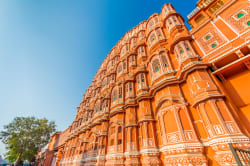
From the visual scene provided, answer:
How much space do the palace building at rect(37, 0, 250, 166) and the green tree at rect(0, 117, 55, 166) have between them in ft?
85.9

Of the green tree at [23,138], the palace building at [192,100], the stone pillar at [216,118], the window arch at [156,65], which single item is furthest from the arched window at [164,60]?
the green tree at [23,138]

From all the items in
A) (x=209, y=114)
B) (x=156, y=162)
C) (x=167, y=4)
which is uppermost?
(x=167, y=4)

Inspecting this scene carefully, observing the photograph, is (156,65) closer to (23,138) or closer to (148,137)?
(148,137)

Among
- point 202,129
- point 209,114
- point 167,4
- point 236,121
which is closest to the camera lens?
point 236,121

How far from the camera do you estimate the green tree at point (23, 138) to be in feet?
89.4

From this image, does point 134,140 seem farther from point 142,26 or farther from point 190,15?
point 142,26

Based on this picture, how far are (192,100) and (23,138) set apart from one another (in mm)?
39335

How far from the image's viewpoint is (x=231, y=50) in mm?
7441

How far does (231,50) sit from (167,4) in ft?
37.2

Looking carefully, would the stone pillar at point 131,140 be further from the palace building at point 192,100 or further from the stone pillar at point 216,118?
the stone pillar at point 216,118

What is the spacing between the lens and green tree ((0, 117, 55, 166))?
27.2 meters

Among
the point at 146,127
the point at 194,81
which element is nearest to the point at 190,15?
the point at 194,81

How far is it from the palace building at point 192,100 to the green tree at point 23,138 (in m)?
26.2

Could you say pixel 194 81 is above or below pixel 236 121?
above
